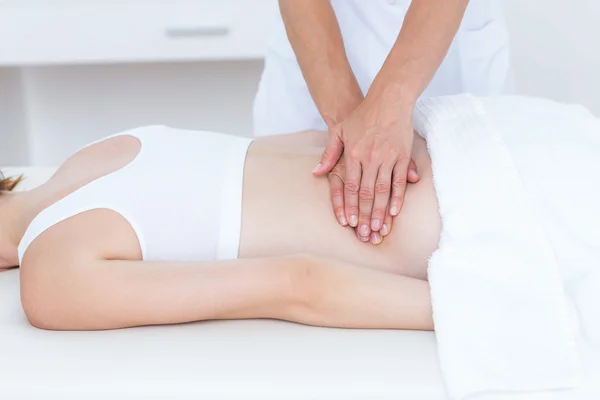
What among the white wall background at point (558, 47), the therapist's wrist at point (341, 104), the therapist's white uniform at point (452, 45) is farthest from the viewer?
the white wall background at point (558, 47)

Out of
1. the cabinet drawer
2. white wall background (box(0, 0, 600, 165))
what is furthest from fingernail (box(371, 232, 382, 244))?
white wall background (box(0, 0, 600, 165))

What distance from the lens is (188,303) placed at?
1.00 metres

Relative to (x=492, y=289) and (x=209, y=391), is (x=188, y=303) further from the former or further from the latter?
(x=492, y=289)

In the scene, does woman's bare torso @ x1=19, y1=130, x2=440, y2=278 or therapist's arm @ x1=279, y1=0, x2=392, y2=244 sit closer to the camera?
woman's bare torso @ x1=19, y1=130, x2=440, y2=278

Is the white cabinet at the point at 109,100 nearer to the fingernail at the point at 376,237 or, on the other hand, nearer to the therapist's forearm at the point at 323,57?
the therapist's forearm at the point at 323,57

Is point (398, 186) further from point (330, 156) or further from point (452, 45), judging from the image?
point (452, 45)

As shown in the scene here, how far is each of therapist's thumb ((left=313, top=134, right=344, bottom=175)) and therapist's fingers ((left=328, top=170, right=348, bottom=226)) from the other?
0.06ft

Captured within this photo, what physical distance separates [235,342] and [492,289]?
35 centimetres

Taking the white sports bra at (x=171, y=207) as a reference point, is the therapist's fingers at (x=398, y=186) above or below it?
above

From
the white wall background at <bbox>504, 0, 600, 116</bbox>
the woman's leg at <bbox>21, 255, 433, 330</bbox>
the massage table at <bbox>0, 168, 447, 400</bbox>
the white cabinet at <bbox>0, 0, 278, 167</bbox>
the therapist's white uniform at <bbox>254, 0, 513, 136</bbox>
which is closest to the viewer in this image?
the massage table at <bbox>0, 168, 447, 400</bbox>

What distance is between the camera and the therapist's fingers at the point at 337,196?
1.08m

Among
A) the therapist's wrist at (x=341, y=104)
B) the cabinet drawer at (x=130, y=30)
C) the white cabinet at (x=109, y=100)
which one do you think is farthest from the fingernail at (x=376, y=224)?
the white cabinet at (x=109, y=100)

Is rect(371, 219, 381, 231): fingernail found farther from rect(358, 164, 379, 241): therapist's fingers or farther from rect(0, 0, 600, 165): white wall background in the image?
rect(0, 0, 600, 165): white wall background

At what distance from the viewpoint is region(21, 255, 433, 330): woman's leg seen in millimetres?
988
